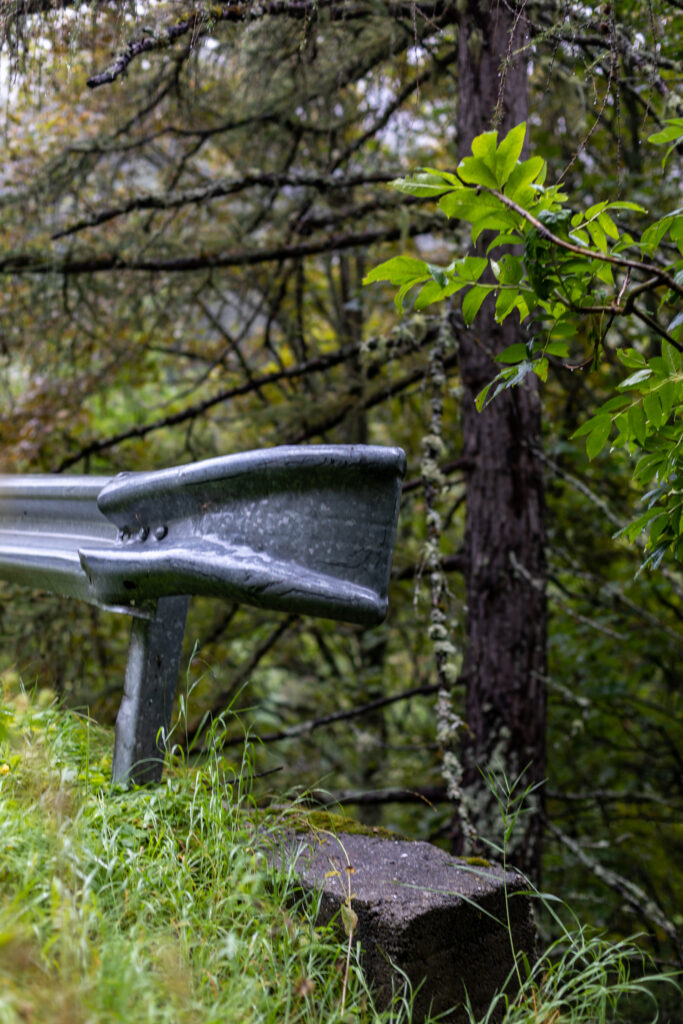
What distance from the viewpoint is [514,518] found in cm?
390

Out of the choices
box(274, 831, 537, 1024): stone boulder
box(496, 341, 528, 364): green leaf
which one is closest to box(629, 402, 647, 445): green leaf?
box(496, 341, 528, 364): green leaf

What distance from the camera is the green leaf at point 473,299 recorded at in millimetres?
1713

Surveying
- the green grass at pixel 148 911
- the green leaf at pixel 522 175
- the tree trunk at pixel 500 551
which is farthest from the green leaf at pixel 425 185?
the tree trunk at pixel 500 551

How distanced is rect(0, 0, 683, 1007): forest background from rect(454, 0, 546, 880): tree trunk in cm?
1

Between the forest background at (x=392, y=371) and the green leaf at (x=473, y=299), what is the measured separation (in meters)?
0.77

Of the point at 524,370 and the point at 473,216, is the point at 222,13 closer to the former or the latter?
the point at 473,216

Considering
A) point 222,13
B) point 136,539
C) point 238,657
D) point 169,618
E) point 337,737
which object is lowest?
point 337,737

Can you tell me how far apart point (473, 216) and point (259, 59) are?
3786mm

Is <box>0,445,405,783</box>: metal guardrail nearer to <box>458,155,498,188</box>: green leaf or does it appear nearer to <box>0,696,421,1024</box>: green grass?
<box>0,696,421,1024</box>: green grass

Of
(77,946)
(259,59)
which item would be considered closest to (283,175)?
(259,59)

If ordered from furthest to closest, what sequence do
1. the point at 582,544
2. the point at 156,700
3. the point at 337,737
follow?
1. the point at 337,737
2. the point at 582,544
3. the point at 156,700

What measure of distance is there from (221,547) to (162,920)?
788mm

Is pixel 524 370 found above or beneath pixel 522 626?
above

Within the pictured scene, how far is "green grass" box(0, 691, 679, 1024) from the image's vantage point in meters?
1.17
